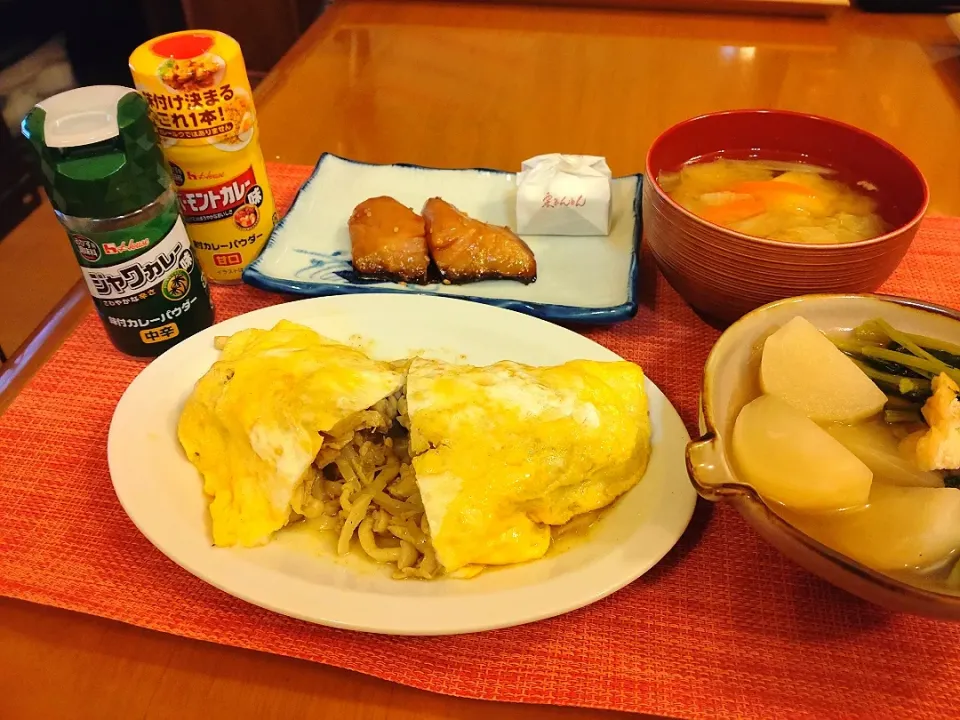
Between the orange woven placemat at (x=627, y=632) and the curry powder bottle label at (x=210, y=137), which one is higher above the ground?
the curry powder bottle label at (x=210, y=137)

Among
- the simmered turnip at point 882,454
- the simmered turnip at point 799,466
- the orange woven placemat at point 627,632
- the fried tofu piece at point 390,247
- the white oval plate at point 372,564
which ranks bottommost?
the orange woven placemat at point 627,632

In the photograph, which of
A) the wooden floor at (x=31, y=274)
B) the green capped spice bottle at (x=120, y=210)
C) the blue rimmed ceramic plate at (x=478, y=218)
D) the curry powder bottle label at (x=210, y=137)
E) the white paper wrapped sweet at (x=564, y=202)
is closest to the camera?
the green capped spice bottle at (x=120, y=210)

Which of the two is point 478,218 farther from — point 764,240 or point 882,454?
point 882,454

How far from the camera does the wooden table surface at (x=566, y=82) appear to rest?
2.33 meters

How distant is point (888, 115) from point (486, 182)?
1484mm

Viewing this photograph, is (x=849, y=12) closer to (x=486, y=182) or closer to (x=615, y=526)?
(x=486, y=182)

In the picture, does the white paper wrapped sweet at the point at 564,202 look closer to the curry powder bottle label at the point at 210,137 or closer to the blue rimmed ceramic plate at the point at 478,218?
the blue rimmed ceramic plate at the point at 478,218

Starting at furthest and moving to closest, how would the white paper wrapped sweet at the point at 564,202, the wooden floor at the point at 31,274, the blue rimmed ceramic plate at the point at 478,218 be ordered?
1. the wooden floor at the point at 31,274
2. the white paper wrapped sweet at the point at 564,202
3. the blue rimmed ceramic plate at the point at 478,218

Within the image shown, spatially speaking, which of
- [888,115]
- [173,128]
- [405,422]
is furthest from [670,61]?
[405,422]

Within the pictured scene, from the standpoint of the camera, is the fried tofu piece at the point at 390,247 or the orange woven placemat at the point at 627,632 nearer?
the orange woven placemat at the point at 627,632

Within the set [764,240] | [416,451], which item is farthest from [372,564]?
[764,240]

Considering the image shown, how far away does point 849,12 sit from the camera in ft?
10.5

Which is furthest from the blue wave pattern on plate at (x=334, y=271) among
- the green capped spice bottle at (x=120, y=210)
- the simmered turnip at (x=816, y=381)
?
the simmered turnip at (x=816, y=381)

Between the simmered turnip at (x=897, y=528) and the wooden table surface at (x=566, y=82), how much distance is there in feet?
4.41
